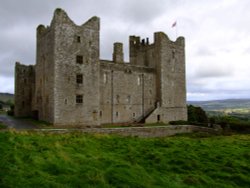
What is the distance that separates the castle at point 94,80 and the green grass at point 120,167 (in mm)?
19456

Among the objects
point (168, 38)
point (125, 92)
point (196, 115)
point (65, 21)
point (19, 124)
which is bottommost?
point (19, 124)

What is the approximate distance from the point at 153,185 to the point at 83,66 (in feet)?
95.8

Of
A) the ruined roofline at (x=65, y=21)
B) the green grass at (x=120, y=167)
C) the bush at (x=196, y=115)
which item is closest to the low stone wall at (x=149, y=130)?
the green grass at (x=120, y=167)

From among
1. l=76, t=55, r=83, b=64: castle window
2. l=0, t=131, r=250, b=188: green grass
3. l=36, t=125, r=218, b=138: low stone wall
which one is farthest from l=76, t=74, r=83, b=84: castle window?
l=0, t=131, r=250, b=188: green grass

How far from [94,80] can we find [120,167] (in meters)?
27.5

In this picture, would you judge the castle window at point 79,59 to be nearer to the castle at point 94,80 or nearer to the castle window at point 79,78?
the castle at point 94,80

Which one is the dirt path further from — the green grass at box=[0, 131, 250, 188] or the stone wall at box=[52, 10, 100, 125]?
the green grass at box=[0, 131, 250, 188]

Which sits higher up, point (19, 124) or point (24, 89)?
point (24, 89)

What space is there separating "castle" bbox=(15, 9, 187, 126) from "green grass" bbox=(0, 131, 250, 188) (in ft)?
63.8

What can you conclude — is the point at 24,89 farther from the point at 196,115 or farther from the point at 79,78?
the point at 196,115

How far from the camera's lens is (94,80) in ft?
128

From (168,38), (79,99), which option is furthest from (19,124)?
(168,38)

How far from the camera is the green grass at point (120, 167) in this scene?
34.2 feet

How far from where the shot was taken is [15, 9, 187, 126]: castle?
119 ft
